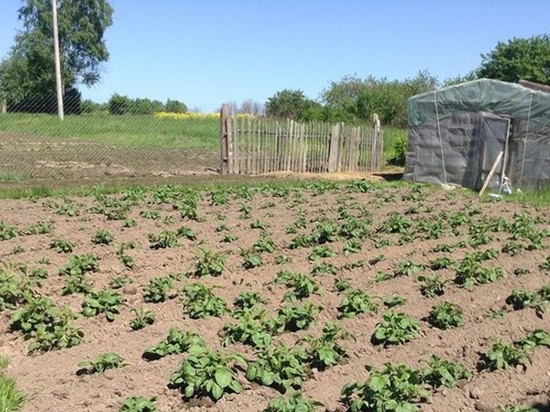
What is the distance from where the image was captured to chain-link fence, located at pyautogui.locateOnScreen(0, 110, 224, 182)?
55.3 feet

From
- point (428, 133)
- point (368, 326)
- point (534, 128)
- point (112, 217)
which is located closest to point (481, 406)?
point (368, 326)

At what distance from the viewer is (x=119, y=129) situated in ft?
77.8

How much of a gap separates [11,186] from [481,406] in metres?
11.8

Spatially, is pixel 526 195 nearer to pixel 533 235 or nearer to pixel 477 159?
pixel 477 159

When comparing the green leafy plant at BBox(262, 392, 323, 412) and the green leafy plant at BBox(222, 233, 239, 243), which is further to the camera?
the green leafy plant at BBox(222, 233, 239, 243)

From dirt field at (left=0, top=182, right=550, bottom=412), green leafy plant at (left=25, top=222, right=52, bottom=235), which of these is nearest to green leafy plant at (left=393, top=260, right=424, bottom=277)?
dirt field at (left=0, top=182, right=550, bottom=412)

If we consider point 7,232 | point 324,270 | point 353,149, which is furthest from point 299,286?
point 353,149

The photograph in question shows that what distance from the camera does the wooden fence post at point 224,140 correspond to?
17484 millimetres

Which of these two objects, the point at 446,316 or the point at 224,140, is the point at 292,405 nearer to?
the point at 446,316

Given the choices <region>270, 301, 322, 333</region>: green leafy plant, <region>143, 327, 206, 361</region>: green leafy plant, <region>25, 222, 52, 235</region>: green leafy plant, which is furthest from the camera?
<region>25, 222, 52, 235</region>: green leafy plant

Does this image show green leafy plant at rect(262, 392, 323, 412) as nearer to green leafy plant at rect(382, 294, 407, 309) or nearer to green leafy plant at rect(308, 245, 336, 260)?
green leafy plant at rect(382, 294, 407, 309)

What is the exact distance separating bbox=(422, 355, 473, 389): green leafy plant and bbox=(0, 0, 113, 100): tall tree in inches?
2176

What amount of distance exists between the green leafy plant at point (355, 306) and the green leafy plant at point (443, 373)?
1056mm

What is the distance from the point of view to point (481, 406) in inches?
149
